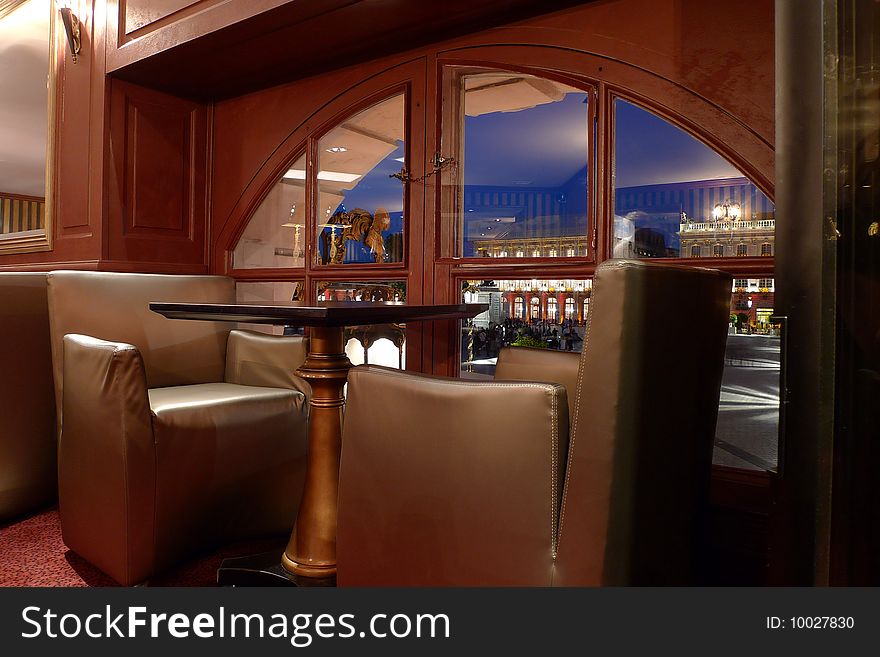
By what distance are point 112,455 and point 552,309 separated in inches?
60.0

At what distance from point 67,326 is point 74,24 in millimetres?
1855

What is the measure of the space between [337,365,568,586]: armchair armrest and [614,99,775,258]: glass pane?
1160mm

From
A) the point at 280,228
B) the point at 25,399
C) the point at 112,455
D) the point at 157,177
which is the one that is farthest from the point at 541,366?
the point at 157,177

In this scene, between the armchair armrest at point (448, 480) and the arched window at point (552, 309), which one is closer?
the armchair armrest at point (448, 480)

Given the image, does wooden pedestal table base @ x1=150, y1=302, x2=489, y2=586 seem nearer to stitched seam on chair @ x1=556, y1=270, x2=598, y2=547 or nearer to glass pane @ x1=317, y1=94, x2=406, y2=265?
stitched seam on chair @ x1=556, y1=270, x2=598, y2=547

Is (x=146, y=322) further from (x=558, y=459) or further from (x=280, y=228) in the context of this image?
(x=558, y=459)

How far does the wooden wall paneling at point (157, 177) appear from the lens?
2900mm

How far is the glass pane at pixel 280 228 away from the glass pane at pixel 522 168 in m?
0.91

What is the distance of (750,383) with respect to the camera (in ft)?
6.13

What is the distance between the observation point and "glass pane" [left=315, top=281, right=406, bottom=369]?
8.55ft

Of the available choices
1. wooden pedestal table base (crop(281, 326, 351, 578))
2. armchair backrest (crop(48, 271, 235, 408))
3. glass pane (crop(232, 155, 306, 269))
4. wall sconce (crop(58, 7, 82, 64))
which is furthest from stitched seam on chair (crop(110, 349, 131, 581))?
wall sconce (crop(58, 7, 82, 64))

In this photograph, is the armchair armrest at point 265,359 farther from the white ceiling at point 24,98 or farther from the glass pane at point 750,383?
the white ceiling at point 24,98

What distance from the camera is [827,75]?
3.05 ft

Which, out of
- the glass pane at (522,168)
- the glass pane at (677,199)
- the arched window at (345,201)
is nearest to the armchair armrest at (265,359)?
the arched window at (345,201)
